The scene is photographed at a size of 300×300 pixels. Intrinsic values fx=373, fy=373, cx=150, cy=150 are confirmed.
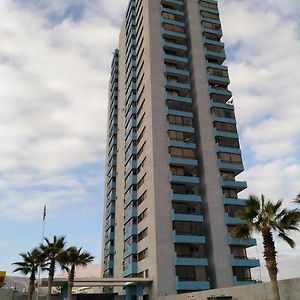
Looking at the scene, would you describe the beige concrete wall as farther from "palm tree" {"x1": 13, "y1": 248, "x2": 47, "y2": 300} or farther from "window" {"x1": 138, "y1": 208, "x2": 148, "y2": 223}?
"palm tree" {"x1": 13, "y1": 248, "x2": 47, "y2": 300}

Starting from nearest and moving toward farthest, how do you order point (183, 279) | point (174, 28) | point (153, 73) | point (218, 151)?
point (183, 279), point (218, 151), point (153, 73), point (174, 28)

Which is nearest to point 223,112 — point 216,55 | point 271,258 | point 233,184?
point 216,55

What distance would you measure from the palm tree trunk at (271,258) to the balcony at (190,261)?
31.3 meters

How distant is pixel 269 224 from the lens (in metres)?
27.5

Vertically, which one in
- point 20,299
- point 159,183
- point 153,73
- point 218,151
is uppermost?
point 153,73

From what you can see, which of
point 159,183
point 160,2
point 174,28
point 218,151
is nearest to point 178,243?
point 159,183

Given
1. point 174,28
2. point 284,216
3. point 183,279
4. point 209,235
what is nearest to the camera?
point 284,216

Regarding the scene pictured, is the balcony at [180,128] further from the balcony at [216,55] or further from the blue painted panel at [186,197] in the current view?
the balcony at [216,55]

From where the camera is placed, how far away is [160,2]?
82375 millimetres

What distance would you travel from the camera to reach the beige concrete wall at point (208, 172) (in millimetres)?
58719

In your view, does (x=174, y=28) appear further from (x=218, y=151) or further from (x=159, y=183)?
(x=159, y=183)

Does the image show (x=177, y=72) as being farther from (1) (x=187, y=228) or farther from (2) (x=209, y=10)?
(1) (x=187, y=228)

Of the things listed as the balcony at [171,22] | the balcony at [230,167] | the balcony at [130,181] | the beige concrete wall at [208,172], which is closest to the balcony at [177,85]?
the beige concrete wall at [208,172]

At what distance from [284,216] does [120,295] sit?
173ft
